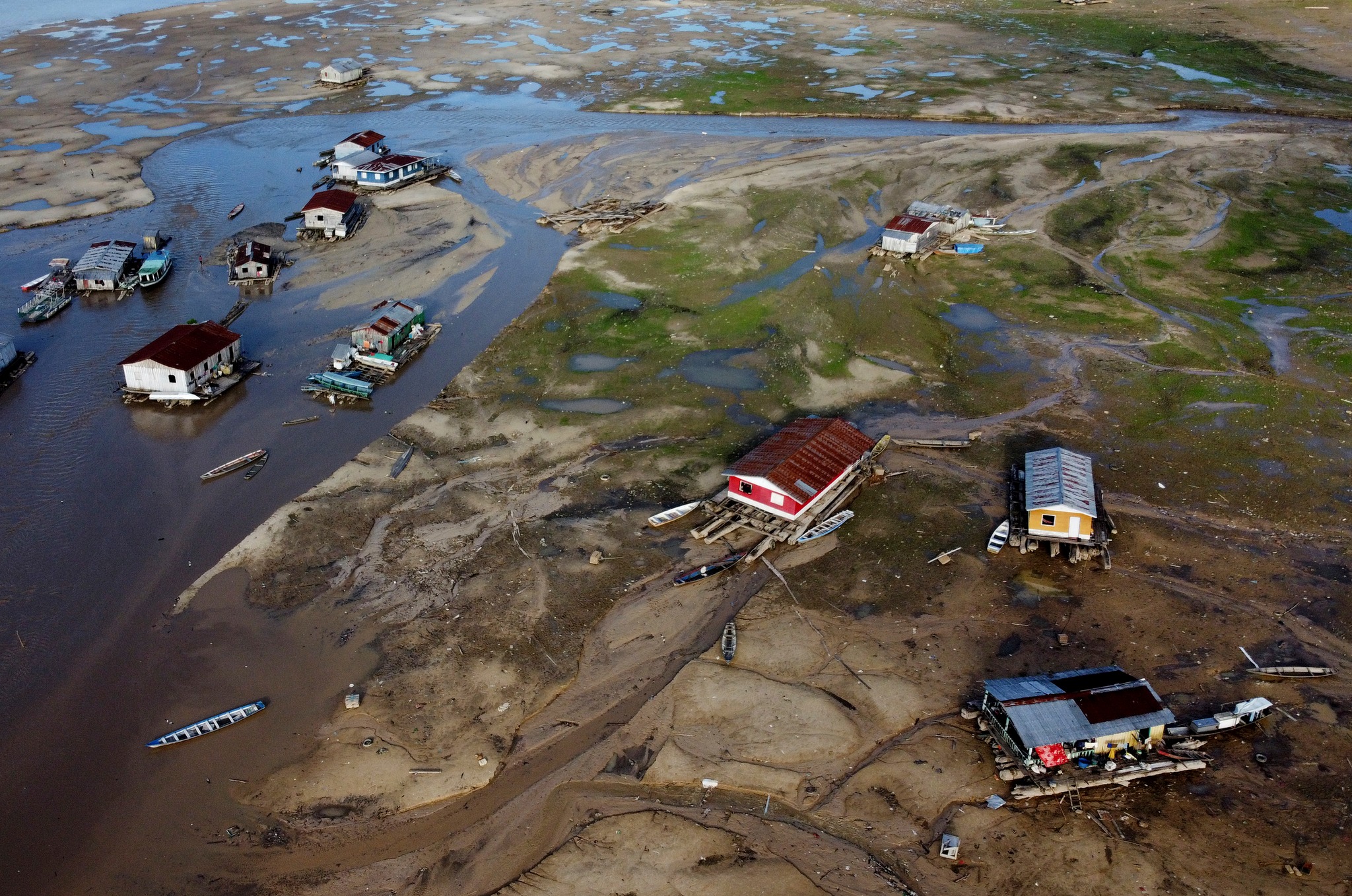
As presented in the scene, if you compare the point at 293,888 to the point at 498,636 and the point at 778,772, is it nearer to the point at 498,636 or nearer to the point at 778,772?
the point at 498,636

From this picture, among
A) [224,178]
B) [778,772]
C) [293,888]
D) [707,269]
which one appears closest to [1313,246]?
[707,269]

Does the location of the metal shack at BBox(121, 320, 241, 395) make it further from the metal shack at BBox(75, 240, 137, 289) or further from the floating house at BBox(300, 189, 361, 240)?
the floating house at BBox(300, 189, 361, 240)

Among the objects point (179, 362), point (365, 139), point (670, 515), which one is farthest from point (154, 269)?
point (670, 515)

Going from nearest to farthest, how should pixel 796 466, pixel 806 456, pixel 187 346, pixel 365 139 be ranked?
pixel 796 466, pixel 806 456, pixel 187 346, pixel 365 139

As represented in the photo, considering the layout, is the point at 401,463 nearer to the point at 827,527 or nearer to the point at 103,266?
the point at 827,527

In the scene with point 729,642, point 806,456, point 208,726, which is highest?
point 806,456

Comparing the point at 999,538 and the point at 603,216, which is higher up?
the point at 999,538

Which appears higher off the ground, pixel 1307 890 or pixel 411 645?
pixel 1307 890
